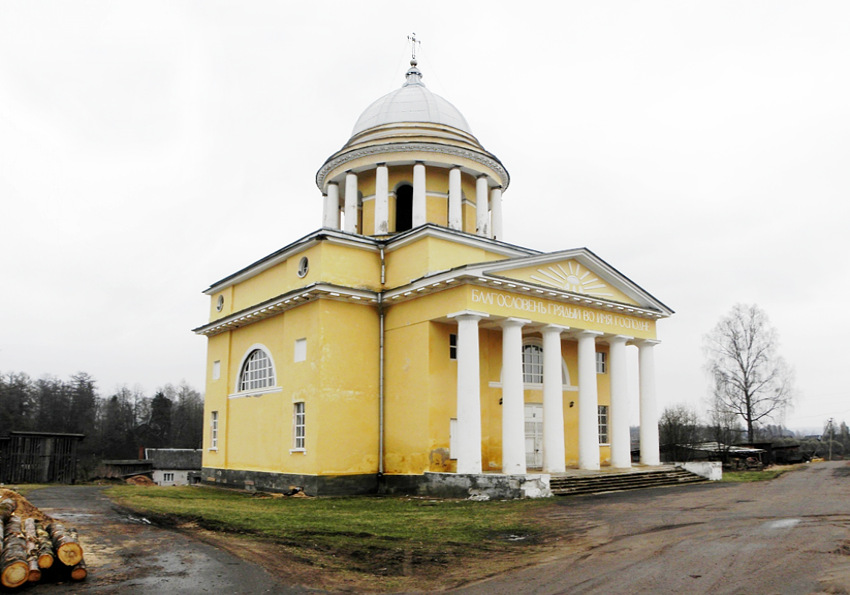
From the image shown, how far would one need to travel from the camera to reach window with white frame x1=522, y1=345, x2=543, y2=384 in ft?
76.1

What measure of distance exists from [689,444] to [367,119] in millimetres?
21463

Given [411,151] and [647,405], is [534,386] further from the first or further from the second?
[411,151]

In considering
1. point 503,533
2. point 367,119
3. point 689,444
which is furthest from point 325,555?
point 689,444

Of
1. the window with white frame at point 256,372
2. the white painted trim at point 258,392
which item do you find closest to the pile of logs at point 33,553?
the white painted trim at point 258,392

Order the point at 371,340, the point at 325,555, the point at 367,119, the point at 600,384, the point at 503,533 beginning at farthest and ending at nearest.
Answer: the point at 367,119 < the point at 600,384 < the point at 371,340 < the point at 503,533 < the point at 325,555

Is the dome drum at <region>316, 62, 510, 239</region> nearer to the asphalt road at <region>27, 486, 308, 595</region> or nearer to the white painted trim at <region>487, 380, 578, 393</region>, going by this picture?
the white painted trim at <region>487, 380, 578, 393</region>

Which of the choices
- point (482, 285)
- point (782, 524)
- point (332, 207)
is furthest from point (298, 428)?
point (782, 524)

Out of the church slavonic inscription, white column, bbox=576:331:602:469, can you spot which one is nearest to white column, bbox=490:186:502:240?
the church slavonic inscription

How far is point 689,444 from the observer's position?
3334 centimetres

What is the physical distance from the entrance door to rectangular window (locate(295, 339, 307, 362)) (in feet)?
24.5

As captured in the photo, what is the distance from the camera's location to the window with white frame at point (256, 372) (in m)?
23.3

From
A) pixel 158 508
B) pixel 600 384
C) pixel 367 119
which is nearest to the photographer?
pixel 158 508

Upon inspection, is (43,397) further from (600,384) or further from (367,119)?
(600,384)

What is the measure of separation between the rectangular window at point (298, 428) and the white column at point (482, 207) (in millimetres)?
9623
